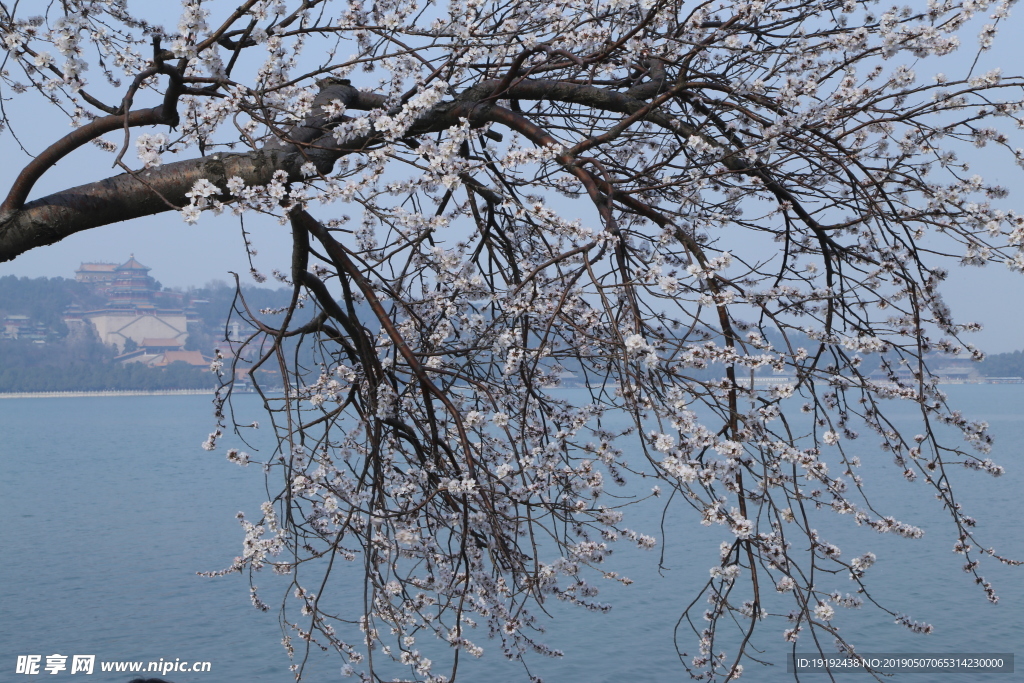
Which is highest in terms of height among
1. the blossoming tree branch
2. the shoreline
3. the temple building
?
the temple building

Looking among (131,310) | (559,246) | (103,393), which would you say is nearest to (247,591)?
(559,246)

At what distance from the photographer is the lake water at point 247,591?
41.0ft

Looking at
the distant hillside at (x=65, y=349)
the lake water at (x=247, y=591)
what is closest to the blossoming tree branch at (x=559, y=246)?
the lake water at (x=247, y=591)

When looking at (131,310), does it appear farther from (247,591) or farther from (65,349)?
(247,591)

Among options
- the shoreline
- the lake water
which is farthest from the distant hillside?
the lake water

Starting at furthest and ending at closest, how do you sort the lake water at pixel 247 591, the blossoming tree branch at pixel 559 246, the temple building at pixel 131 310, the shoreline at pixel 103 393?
the temple building at pixel 131 310 → the shoreline at pixel 103 393 → the lake water at pixel 247 591 → the blossoming tree branch at pixel 559 246

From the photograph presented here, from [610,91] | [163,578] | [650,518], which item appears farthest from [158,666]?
[650,518]

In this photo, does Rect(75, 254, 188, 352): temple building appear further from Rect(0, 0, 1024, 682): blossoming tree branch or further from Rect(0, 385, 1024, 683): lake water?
Rect(0, 0, 1024, 682): blossoming tree branch

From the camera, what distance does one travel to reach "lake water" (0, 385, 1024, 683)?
41.0ft

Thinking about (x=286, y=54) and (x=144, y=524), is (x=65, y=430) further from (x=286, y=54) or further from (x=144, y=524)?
(x=286, y=54)

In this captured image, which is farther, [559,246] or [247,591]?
[247,591]

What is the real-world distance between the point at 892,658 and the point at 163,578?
13.6m

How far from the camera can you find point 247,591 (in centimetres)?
1636

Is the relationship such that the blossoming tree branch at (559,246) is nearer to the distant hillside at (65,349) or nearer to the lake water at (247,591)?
the lake water at (247,591)
